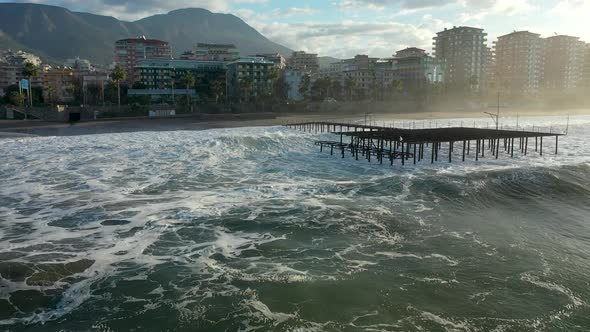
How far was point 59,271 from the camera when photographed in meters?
14.1

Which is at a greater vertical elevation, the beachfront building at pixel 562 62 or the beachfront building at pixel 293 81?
the beachfront building at pixel 562 62

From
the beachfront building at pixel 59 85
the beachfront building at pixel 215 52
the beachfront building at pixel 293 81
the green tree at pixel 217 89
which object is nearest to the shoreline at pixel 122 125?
the green tree at pixel 217 89

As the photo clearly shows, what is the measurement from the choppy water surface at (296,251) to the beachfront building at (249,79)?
85898mm

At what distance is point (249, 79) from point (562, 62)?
128006mm

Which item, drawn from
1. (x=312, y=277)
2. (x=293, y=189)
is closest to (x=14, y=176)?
(x=293, y=189)

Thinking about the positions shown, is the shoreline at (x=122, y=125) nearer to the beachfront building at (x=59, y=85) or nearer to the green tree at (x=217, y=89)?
the green tree at (x=217, y=89)

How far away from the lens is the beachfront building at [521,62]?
16650 cm

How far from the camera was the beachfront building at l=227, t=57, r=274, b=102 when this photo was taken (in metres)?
115

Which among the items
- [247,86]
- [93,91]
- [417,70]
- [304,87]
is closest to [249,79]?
[247,86]

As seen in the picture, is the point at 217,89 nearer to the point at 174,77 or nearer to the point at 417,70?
the point at 174,77

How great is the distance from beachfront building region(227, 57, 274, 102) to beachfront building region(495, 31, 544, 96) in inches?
3563

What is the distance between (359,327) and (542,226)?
465 inches

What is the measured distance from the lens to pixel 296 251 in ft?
52.2

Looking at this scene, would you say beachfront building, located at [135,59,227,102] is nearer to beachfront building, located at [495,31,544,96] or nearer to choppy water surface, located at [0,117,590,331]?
choppy water surface, located at [0,117,590,331]
